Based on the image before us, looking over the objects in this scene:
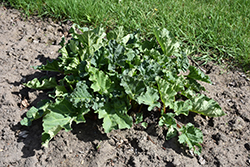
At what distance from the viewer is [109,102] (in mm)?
2670

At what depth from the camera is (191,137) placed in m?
→ 2.59

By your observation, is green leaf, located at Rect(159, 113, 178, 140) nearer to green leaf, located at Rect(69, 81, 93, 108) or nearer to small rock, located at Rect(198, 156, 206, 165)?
small rock, located at Rect(198, 156, 206, 165)

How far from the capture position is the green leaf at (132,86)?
8.32 ft

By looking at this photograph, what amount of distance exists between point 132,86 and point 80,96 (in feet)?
1.77

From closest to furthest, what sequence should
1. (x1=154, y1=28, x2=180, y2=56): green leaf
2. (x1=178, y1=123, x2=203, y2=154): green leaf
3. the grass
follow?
1. (x1=178, y1=123, x2=203, y2=154): green leaf
2. (x1=154, y1=28, x2=180, y2=56): green leaf
3. the grass

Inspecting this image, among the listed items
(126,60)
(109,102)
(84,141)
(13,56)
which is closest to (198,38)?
(126,60)

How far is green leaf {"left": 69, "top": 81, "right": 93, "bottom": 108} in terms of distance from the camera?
2510mm

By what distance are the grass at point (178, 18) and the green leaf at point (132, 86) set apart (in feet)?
5.00

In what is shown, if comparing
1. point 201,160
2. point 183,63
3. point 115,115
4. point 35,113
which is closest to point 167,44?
point 183,63

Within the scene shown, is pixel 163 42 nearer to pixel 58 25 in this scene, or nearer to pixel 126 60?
pixel 126 60

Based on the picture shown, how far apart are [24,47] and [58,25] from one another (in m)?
0.72

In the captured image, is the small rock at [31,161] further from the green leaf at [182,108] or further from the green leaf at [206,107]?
the green leaf at [206,107]

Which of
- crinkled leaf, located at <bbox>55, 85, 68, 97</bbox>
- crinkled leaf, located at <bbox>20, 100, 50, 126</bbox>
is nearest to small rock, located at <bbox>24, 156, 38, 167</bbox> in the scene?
crinkled leaf, located at <bbox>20, 100, 50, 126</bbox>

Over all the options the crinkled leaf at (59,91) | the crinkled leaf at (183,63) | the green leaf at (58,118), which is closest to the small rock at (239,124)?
the crinkled leaf at (183,63)
